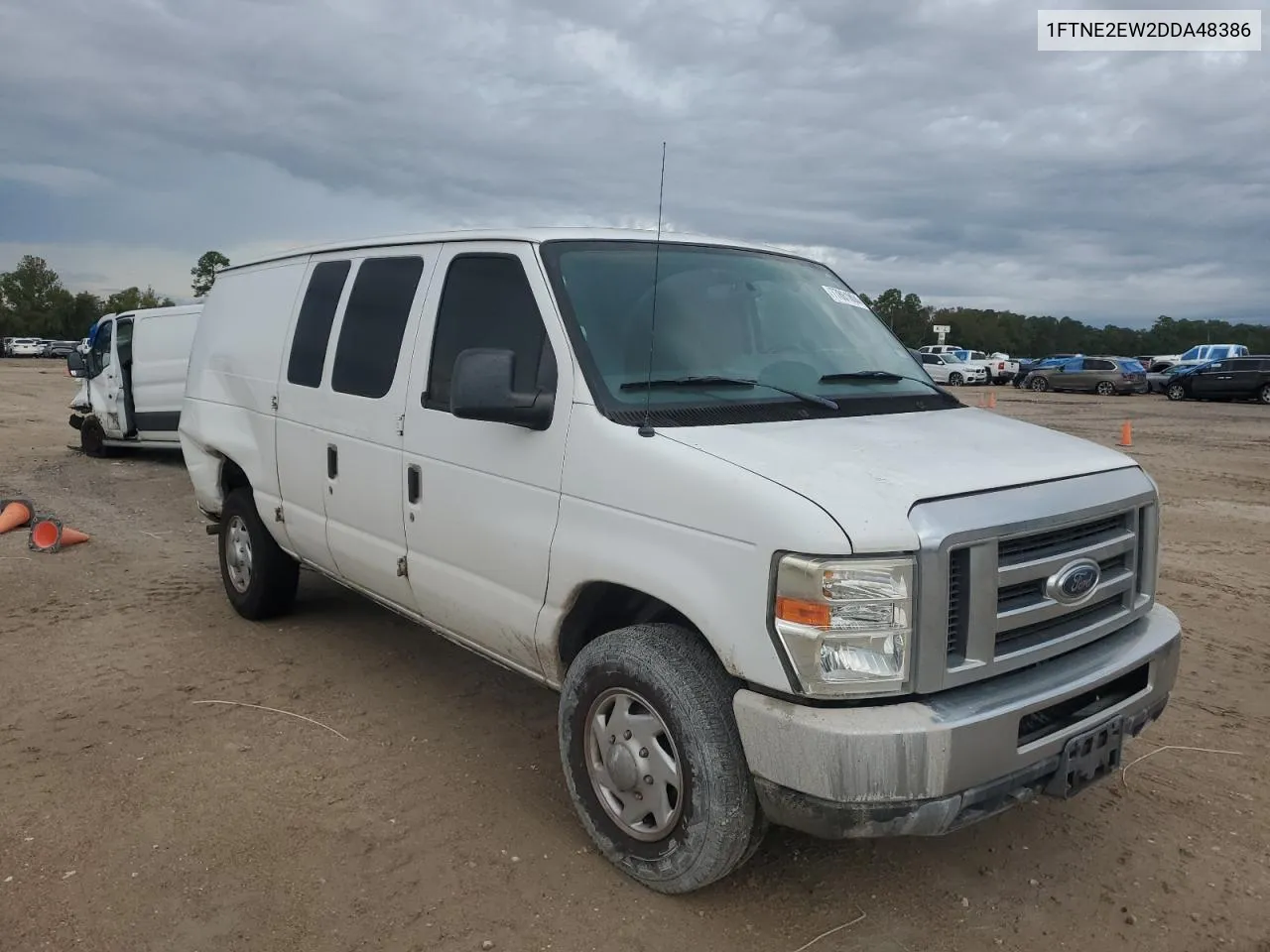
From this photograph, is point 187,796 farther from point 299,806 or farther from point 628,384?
point 628,384

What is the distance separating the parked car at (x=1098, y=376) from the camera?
38625 millimetres

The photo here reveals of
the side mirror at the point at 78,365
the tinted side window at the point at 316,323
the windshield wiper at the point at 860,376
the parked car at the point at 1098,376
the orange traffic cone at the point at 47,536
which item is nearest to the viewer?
A: the windshield wiper at the point at 860,376

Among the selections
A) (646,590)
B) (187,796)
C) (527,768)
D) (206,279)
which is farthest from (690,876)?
(206,279)

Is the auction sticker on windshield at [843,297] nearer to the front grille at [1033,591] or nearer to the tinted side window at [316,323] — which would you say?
the front grille at [1033,591]

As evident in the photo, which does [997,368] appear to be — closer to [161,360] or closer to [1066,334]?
[161,360]

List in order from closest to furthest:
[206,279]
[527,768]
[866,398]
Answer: [866,398] < [527,768] < [206,279]

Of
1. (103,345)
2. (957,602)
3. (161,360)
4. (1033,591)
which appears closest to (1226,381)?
(161,360)

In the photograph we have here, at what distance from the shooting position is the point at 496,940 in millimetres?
2996

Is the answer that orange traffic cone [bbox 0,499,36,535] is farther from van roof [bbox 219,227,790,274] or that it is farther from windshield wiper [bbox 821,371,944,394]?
windshield wiper [bbox 821,371,944,394]

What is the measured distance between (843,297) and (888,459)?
1743 mm

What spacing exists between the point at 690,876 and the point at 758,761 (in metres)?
0.56

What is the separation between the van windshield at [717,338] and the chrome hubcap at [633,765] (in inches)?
37.6

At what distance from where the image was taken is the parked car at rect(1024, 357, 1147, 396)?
38625mm

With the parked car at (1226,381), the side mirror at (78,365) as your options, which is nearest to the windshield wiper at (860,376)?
the side mirror at (78,365)
